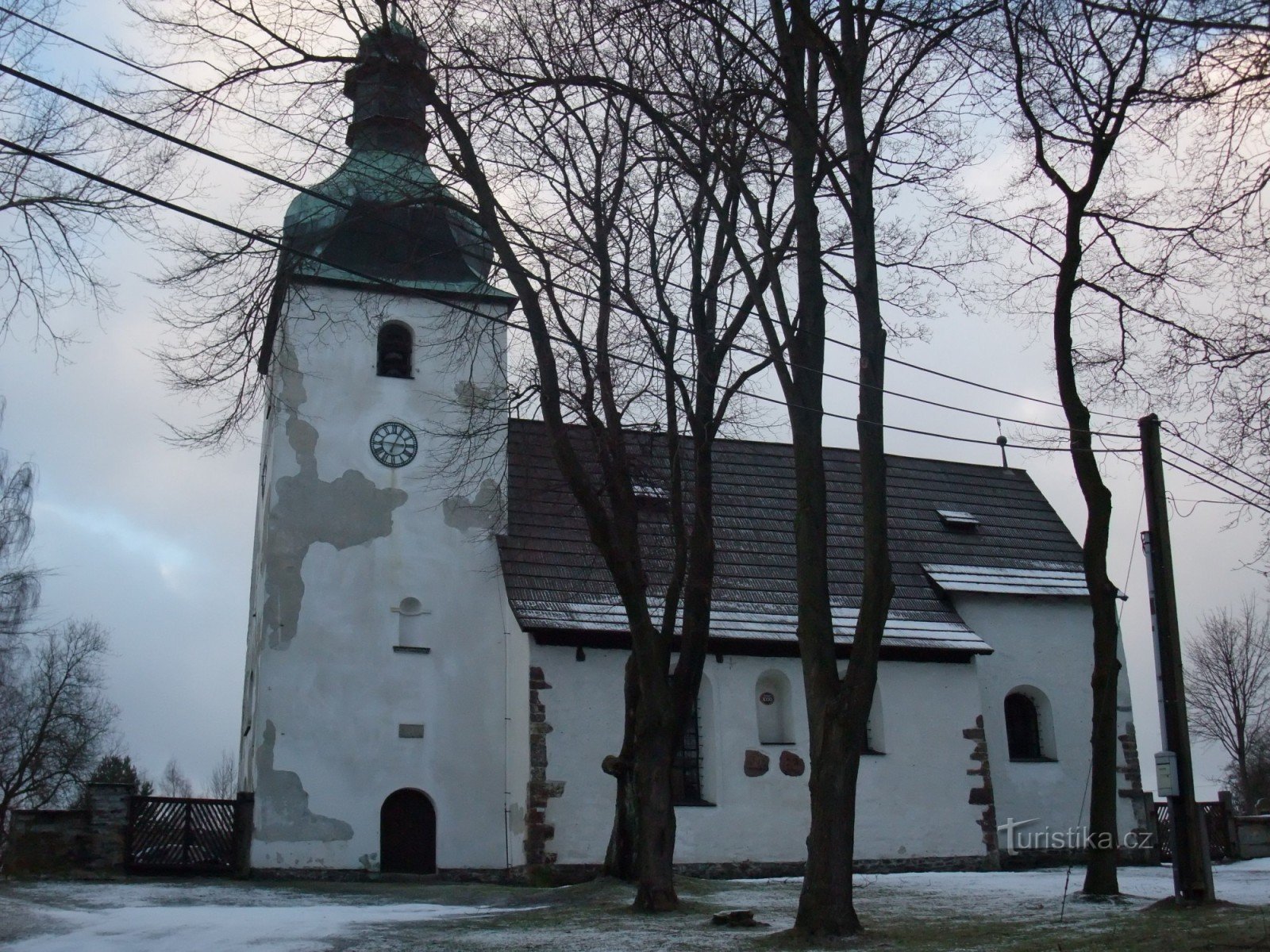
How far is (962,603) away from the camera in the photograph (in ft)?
79.3

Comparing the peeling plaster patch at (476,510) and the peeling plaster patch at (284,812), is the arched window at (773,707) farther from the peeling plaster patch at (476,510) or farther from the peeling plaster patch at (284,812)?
the peeling plaster patch at (284,812)

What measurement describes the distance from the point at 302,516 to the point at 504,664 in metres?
4.21

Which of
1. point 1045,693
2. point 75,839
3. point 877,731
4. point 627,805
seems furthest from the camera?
point 1045,693

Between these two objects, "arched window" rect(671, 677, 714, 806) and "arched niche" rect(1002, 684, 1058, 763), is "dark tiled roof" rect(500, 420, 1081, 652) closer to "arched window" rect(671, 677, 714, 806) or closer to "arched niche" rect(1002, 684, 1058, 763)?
"arched window" rect(671, 677, 714, 806)

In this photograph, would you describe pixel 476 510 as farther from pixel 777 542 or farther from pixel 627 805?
pixel 627 805

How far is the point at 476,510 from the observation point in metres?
22.4

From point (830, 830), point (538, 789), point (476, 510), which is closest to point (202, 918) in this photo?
point (830, 830)

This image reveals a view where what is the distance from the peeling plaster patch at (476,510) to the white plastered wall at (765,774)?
9.26 feet

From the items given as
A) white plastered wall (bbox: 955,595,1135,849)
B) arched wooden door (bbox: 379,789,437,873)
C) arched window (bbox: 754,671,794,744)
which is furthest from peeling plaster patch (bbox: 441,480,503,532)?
white plastered wall (bbox: 955,595,1135,849)

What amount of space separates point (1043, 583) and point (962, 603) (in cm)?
190

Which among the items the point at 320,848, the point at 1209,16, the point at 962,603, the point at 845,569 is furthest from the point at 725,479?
the point at 1209,16

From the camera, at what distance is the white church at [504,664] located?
20.2 m

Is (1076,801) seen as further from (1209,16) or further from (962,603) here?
(1209,16)

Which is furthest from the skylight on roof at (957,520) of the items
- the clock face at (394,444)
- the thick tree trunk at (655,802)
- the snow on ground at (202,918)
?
the snow on ground at (202,918)
